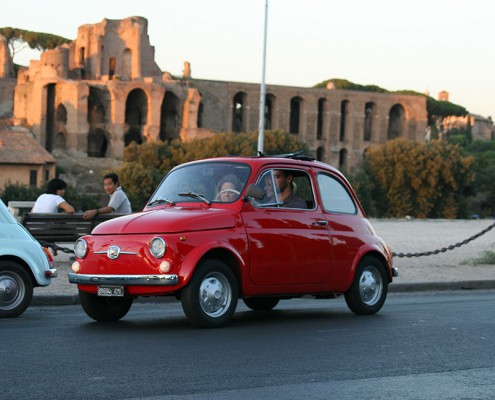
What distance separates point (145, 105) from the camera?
4636 inches

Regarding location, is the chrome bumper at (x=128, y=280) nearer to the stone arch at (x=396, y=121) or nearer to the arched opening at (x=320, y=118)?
the arched opening at (x=320, y=118)

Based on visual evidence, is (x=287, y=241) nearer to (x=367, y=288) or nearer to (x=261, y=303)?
(x=367, y=288)

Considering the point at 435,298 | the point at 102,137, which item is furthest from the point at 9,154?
the point at 435,298

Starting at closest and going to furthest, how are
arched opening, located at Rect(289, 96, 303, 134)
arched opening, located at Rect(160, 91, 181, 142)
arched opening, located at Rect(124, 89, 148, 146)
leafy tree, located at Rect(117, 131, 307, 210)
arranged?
leafy tree, located at Rect(117, 131, 307, 210)
arched opening, located at Rect(124, 89, 148, 146)
arched opening, located at Rect(160, 91, 181, 142)
arched opening, located at Rect(289, 96, 303, 134)

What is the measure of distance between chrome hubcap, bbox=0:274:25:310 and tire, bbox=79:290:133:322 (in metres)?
0.84

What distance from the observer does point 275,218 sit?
1106 centimetres

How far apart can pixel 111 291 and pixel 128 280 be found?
0.26 meters

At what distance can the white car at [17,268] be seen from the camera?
438 inches

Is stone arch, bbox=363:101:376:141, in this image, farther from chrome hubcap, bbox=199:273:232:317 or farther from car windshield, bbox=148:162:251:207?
chrome hubcap, bbox=199:273:232:317

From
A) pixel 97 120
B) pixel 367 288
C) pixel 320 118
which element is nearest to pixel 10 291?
pixel 367 288

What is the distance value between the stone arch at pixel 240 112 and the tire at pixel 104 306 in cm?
11884

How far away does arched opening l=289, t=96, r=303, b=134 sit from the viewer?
135375 mm

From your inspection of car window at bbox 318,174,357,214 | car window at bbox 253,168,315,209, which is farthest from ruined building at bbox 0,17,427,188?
car window at bbox 253,168,315,209

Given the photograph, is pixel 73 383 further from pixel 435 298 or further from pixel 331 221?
pixel 435 298
